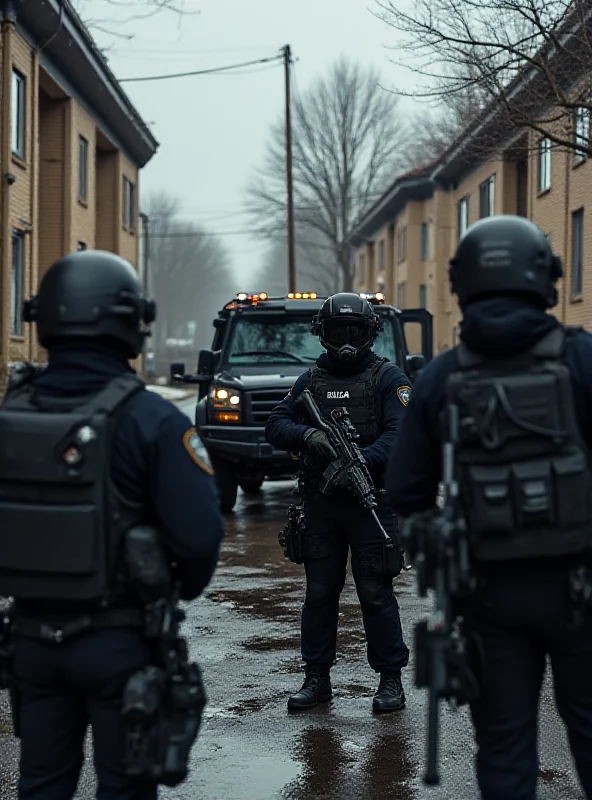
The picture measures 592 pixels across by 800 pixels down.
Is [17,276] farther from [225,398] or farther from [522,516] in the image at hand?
[522,516]

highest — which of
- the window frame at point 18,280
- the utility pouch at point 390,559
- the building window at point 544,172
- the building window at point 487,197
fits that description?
the building window at point 487,197

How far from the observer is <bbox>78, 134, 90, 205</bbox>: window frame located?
27288 mm

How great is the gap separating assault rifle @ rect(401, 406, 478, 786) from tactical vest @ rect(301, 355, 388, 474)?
240 cm

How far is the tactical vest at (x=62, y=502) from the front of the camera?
3100mm

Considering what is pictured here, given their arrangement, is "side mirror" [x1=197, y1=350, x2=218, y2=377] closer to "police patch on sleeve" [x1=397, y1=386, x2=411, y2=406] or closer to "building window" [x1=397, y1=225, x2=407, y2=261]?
"police patch on sleeve" [x1=397, y1=386, x2=411, y2=406]

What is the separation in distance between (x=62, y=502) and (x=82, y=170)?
84.0 ft

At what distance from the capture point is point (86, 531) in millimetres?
3107

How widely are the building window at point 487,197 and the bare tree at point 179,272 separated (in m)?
63.5

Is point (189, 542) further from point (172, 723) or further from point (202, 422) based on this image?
point (202, 422)

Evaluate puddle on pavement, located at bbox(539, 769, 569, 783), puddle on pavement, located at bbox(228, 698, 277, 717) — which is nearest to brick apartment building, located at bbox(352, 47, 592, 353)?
puddle on pavement, located at bbox(228, 698, 277, 717)

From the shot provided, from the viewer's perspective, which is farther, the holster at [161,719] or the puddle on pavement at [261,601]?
Result: the puddle on pavement at [261,601]

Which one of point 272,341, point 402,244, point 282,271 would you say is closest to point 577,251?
point 272,341

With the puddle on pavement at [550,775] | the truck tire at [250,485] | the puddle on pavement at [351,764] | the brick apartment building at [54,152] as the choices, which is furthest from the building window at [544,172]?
the puddle on pavement at [550,775]

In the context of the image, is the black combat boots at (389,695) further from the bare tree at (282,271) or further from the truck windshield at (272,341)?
the bare tree at (282,271)
